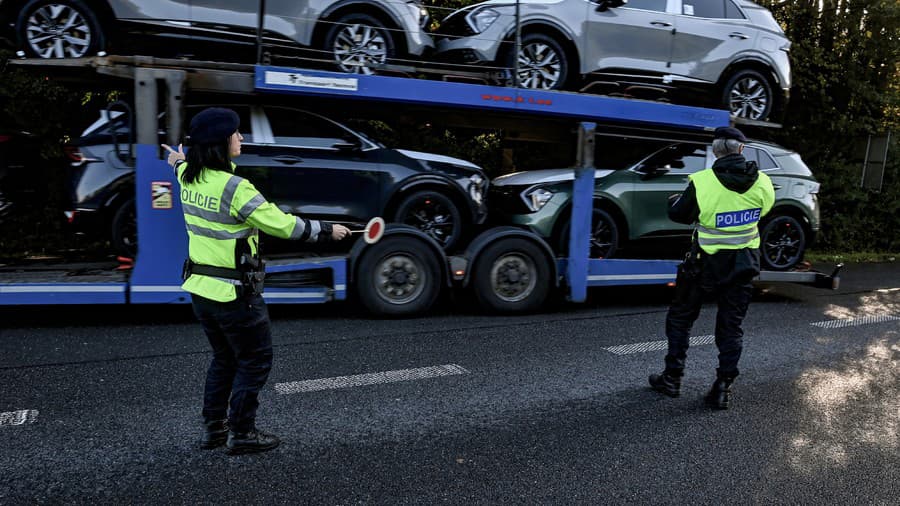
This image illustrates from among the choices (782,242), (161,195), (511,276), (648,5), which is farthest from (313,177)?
(782,242)

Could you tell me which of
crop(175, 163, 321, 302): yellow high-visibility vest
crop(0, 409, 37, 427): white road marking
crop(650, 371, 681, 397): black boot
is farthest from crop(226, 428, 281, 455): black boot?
crop(650, 371, 681, 397): black boot

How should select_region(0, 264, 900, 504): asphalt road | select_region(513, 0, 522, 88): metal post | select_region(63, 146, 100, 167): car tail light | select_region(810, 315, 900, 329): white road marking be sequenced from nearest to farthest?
select_region(0, 264, 900, 504): asphalt road, select_region(63, 146, 100, 167): car tail light, select_region(513, 0, 522, 88): metal post, select_region(810, 315, 900, 329): white road marking

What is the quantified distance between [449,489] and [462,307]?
4.11 m

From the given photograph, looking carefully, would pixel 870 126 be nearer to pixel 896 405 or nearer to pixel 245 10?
pixel 896 405

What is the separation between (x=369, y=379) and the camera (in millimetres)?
4734

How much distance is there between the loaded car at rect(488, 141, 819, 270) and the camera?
7.22 m

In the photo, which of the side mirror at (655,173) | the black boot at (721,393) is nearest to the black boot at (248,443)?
the black boot at (721,393)

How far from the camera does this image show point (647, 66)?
25.0ft

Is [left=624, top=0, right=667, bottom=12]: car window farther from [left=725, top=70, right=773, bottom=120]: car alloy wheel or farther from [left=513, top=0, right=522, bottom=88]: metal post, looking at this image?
[left=513, top=0, right=522, bottom=88]: metal post

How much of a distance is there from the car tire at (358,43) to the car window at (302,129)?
55 centimetres

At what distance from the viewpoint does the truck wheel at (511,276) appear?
6.76 metres

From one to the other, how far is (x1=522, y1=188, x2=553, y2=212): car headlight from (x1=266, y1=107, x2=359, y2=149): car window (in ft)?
6.40

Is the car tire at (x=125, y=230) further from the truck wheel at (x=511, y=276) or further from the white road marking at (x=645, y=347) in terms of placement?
the white road marking at (x=645, y=347)

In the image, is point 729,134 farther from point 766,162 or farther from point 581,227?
point 766,162
